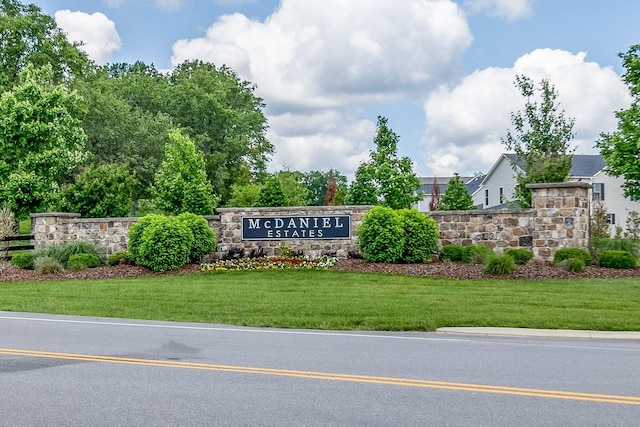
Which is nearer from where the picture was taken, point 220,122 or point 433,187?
point 220,122

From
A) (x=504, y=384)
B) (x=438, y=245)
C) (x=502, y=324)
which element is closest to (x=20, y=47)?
(x=438, y=245)

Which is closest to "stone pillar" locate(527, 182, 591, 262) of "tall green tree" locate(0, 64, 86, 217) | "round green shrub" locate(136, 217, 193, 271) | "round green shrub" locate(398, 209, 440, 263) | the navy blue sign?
"round green shrub" locate(398, 209, 440, 263)

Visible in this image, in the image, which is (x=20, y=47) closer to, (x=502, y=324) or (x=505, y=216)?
(x=505, y=216)

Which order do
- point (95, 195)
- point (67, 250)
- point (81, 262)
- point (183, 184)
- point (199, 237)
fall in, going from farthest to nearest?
1. point (183, 184)
2. point (95, 195)
3. point (67, 250)
4. point (199, 237)
5. point (81, 262)

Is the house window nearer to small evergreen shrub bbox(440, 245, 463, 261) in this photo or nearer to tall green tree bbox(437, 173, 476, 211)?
tall green tree bbox(437, 173, 476, 211)

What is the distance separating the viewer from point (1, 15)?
39.3m

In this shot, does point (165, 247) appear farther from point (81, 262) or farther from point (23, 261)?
point (23, 261)

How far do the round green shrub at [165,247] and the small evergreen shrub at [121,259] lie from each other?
0.96 metres

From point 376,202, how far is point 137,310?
69.5 ft

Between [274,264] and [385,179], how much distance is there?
576 inches

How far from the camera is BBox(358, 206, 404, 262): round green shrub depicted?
20312mm

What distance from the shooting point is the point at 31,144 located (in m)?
29.4

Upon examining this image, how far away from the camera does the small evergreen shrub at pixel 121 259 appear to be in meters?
22.3

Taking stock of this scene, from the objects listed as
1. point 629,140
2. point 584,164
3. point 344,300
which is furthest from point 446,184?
point 344,300
